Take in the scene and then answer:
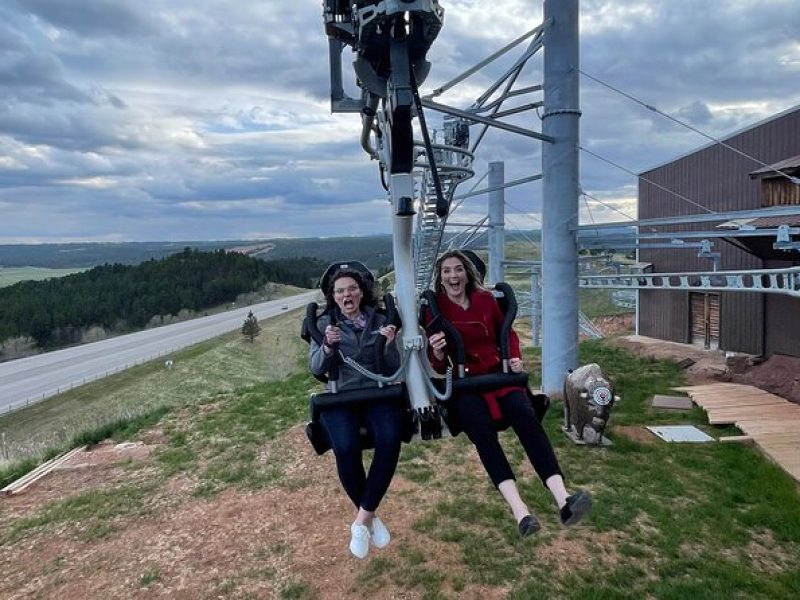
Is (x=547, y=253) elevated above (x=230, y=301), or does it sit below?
above

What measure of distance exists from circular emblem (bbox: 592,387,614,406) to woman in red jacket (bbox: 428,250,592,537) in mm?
4878

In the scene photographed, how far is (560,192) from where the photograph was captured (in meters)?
9.66

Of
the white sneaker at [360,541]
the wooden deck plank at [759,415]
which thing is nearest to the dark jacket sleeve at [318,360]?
the white sneaker at [360,541]

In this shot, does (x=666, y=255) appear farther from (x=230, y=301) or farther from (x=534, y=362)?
(x=230, y=301)

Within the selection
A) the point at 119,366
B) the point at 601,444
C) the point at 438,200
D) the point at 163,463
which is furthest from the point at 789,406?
the point at 119,366

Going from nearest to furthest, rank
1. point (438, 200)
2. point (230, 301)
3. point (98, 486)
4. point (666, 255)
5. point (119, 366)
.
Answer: point (438, 200), point (98, 486), point (666, 255), point (119, 366), point (230, 301)

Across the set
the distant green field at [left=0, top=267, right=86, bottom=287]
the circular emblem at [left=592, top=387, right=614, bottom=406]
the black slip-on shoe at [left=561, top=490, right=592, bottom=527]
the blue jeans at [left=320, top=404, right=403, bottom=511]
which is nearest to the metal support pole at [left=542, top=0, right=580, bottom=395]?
the circular emblem at [left=592, top=387, right=614, bottom=406]

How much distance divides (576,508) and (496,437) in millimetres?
615

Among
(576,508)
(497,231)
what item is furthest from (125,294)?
(576,508)

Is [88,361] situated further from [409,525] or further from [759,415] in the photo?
[759,415]

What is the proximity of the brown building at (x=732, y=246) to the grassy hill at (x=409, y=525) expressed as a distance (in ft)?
16.9

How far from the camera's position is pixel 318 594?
5574 mm

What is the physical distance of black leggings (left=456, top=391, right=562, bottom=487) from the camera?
11.7 feet

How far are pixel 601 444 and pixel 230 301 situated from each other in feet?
237
